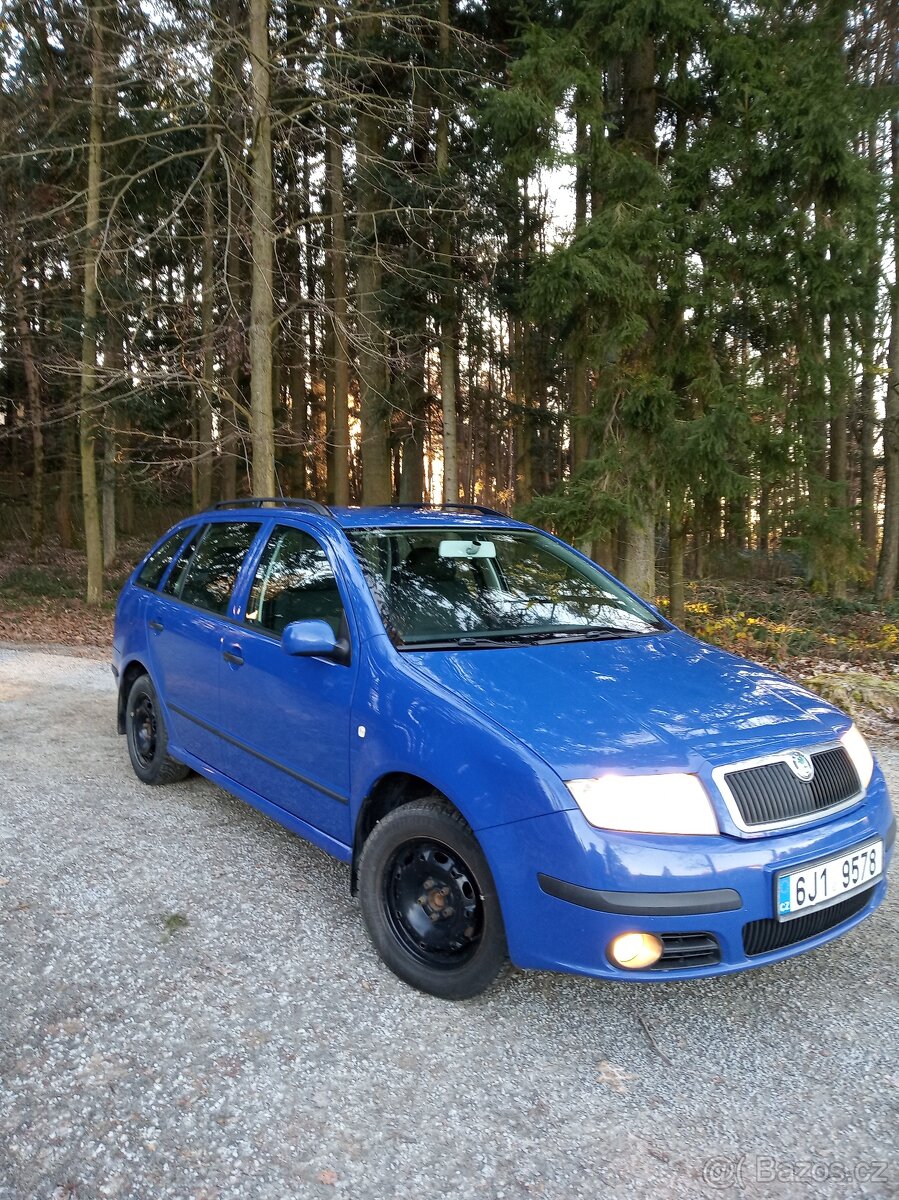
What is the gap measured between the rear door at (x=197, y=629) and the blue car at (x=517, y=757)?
0.03 metres

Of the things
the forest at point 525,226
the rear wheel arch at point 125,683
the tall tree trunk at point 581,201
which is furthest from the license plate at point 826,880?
the tall tree trunk at point 581,201

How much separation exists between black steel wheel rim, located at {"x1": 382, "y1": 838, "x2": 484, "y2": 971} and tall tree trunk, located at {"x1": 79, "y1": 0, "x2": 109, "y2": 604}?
36.3 ft

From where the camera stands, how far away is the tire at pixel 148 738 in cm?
499

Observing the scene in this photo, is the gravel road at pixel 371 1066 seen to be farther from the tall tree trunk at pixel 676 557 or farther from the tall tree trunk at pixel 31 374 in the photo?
the tall tree trunk at pixel 31 374

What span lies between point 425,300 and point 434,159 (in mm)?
2099

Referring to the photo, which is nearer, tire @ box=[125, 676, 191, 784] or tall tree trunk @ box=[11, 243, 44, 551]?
tire @ box=[125, 676, 191, 784]

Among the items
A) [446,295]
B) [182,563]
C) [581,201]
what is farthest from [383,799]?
[446,295]

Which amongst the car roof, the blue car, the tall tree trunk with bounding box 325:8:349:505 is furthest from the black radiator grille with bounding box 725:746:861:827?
the tall tree trunk with bounding box 325:8:349:505

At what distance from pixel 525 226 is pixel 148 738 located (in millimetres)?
10814

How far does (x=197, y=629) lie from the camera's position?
4.48 metres

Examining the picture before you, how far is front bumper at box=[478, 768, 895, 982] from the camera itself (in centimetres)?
241

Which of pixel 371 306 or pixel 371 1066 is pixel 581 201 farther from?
pixel 371 1066

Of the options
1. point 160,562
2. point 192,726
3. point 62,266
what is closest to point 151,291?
point 62,266

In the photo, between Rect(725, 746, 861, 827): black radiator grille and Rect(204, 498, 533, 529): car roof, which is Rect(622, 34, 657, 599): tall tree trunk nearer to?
Rect(204, 498, 533, 529): car roof
